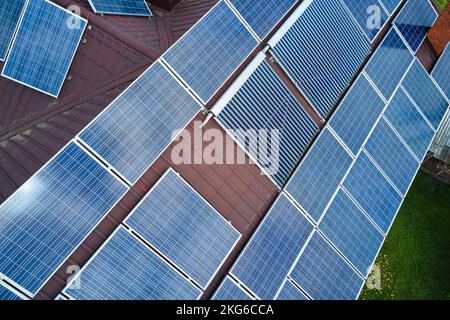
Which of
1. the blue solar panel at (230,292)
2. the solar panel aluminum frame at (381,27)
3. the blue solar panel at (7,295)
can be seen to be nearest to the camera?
the blue solar panel at (7,295)

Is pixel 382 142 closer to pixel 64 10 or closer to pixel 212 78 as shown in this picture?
pixel 212 78

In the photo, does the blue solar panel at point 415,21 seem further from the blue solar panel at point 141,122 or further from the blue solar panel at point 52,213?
the blue solar panel at point 52,213

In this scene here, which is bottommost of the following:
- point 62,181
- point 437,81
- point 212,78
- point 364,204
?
point 62,181

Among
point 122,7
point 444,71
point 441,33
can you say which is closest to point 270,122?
point 122,7

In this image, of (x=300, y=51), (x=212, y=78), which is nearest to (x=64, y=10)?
(x=212, y=78)

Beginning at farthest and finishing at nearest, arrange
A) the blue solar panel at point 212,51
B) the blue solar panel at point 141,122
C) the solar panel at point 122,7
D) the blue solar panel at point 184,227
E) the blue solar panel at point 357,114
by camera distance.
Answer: the blue solar panel at point 357,114 → the solar panel at point 122,7 → the blue solar panel at point 212,51 → the blue solar panel at point 184,227 → the blue solar panel at point 141,122

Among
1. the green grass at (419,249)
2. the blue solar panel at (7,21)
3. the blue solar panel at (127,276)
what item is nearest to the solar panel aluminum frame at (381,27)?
the green grass at (419,249)
